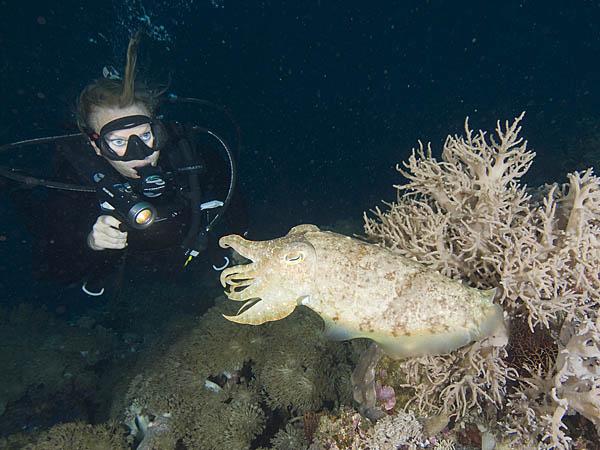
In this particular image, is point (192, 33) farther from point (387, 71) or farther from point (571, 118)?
point (571, 118)

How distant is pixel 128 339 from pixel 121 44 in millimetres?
33731

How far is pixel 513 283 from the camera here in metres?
2.75

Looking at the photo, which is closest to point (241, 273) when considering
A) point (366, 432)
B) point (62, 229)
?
point (366, 432)

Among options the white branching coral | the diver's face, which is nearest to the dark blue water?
the white branching coral

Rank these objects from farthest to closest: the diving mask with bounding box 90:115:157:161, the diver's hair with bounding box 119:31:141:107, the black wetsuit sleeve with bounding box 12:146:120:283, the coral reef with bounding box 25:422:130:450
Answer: the black wetsuit sleeve with bounding box 12:146:120:283, the diving mask with bounding box 90:115:157:161, the diver's hair with bounding box 119:31:141:107, the coral reef with bounding box 25:422:130:450

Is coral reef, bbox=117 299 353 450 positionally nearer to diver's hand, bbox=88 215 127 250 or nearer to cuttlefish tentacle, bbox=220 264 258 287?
diver's hand, bbox=88 215 127 250

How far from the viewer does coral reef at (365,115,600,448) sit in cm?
261

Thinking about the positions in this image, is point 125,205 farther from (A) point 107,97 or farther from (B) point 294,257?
(B) point 294,257

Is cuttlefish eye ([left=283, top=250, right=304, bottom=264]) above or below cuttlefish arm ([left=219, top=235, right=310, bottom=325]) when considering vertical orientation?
above

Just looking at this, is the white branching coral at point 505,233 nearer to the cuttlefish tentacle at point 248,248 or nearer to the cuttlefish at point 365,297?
the cuttlefish at point 365,297

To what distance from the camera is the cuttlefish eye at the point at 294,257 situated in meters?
2.43

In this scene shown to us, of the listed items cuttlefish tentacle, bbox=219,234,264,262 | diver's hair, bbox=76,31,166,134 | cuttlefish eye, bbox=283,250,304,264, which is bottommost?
cuttlefish tentacle, bbox=219,234,264,262

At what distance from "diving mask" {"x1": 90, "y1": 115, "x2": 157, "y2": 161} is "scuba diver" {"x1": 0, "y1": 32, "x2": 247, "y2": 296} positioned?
1cm

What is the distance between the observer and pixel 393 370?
11.2ft
